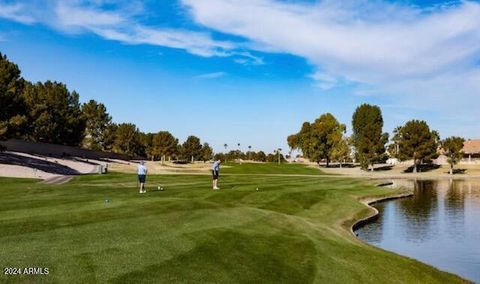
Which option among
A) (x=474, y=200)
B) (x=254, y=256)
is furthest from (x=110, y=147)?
(x=254, y=256)

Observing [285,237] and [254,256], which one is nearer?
[254,256]

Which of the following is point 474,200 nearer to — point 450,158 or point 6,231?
point 6,231

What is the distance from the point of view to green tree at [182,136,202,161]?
188m

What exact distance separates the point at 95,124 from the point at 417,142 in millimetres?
94555

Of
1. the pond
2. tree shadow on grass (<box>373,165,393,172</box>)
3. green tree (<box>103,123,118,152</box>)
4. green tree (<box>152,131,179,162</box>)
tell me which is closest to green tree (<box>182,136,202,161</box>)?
green tree (<box>152,131,179,162</box>)

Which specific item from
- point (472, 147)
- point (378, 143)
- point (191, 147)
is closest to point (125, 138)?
point (191, 147)

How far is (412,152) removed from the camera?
132 m

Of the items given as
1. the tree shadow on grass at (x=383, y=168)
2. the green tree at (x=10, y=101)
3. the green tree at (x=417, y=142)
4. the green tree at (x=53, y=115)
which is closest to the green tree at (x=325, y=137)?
the tree shadow on grass at (x=383, y=168)

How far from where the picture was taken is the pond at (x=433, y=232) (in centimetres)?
2836

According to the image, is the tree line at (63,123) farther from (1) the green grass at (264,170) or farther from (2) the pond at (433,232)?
(2) the pond at (433,232)

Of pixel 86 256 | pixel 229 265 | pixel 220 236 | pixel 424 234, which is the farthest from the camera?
pixel 424 234

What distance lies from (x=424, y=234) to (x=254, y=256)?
21.8 m

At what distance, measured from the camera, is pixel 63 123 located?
112 metres

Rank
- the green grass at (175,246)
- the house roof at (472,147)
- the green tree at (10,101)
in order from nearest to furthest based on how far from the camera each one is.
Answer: the green grass at (175,246)
the green tree at (10,101)
the house roof at (472,147)
